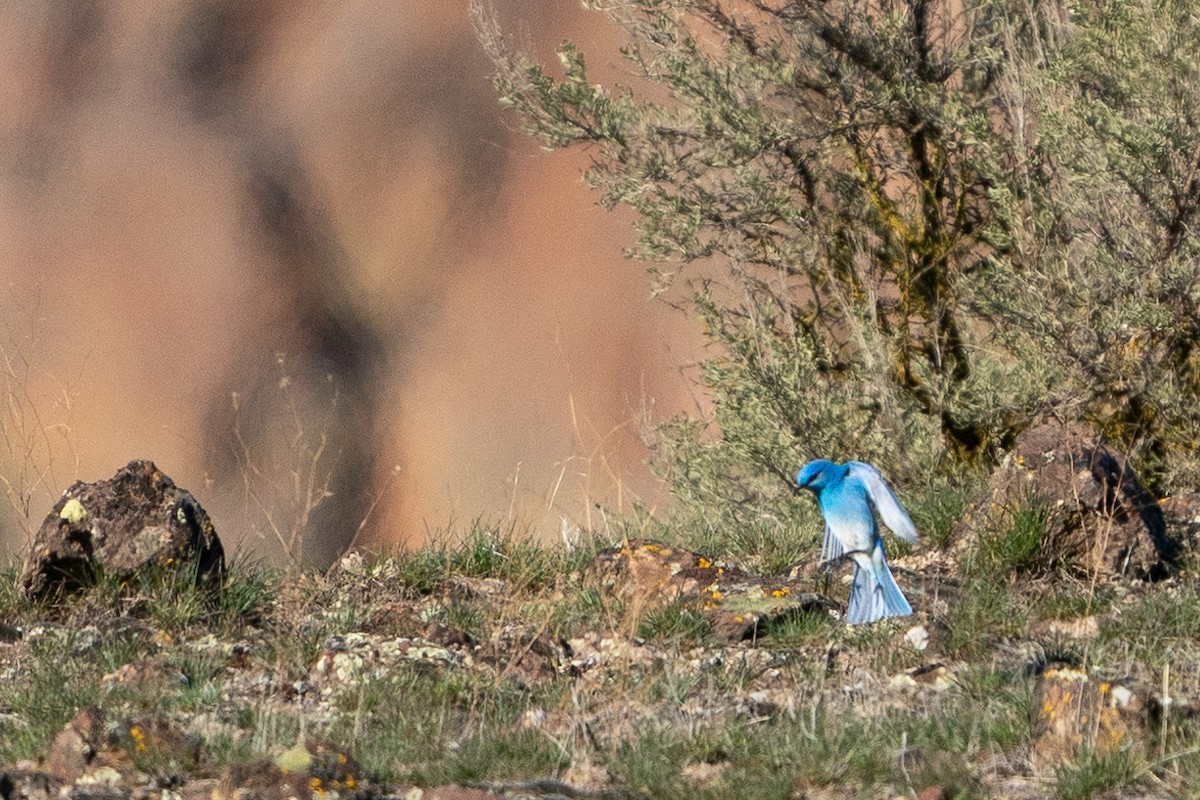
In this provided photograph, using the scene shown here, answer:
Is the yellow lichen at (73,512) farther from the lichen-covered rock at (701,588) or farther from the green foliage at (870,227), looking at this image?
the green foliage at (870,227)

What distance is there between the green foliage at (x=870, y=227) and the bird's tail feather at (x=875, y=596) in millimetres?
4074

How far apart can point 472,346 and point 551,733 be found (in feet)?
70.7

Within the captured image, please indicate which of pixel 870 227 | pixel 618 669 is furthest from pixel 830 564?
pixel 870 227

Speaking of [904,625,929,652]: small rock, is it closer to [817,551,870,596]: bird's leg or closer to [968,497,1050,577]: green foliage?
[817,551,870,596]: bird's leg

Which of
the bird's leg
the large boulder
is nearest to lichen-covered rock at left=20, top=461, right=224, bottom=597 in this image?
the bird's leg

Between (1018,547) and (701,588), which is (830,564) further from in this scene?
(1018,547)

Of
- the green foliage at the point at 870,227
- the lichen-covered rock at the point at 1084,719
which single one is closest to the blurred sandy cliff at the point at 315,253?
the green foliage at the point at 870,227

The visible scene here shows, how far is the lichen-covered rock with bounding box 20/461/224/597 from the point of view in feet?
16.8

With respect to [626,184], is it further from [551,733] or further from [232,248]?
[232,248]

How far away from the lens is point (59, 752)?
3.62 m

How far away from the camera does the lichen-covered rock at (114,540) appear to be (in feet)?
16.8

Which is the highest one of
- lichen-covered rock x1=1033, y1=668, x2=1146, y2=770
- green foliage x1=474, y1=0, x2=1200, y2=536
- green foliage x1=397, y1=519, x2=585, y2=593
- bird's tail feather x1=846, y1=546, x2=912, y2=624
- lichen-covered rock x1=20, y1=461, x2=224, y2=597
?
green foliage x1=474, y1=0, x2=1200, y2=536

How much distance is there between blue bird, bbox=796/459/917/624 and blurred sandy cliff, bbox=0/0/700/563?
17427 millimetres

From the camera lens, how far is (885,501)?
454cm
